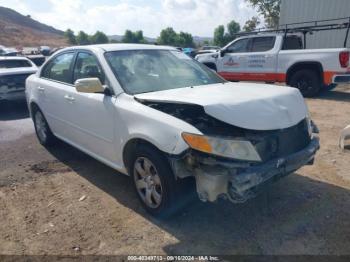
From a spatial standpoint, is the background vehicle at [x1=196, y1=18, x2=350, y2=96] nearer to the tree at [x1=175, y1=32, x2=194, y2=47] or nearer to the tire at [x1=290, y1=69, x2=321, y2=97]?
the tire at [x1=290, y1=69, x2=321, y2=97]

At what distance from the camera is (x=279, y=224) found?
10.7ft

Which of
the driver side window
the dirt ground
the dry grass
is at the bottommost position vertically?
the dirt ground

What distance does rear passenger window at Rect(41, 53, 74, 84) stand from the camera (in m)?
4.62

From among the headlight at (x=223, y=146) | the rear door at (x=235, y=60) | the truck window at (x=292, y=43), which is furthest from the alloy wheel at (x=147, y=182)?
the rear door at (x=235, y=60)

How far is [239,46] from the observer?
1116 cm

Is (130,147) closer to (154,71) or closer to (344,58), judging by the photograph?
(154,71)

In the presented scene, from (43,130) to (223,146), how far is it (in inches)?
150

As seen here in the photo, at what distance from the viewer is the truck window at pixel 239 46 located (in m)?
11.0

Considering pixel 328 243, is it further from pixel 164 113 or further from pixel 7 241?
pixel 7 241

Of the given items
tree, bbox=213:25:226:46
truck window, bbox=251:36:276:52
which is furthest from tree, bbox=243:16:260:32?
truck window, bbox=251:36:276:52

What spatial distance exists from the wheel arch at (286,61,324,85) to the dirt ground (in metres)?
5.04

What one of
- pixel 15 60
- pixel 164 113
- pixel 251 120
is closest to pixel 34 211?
pixel 164 113

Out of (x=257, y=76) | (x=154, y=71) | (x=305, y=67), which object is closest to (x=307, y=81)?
(x=305, y=67)

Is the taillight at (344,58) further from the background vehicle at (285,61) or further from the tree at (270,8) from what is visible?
the tree at (270,8)
